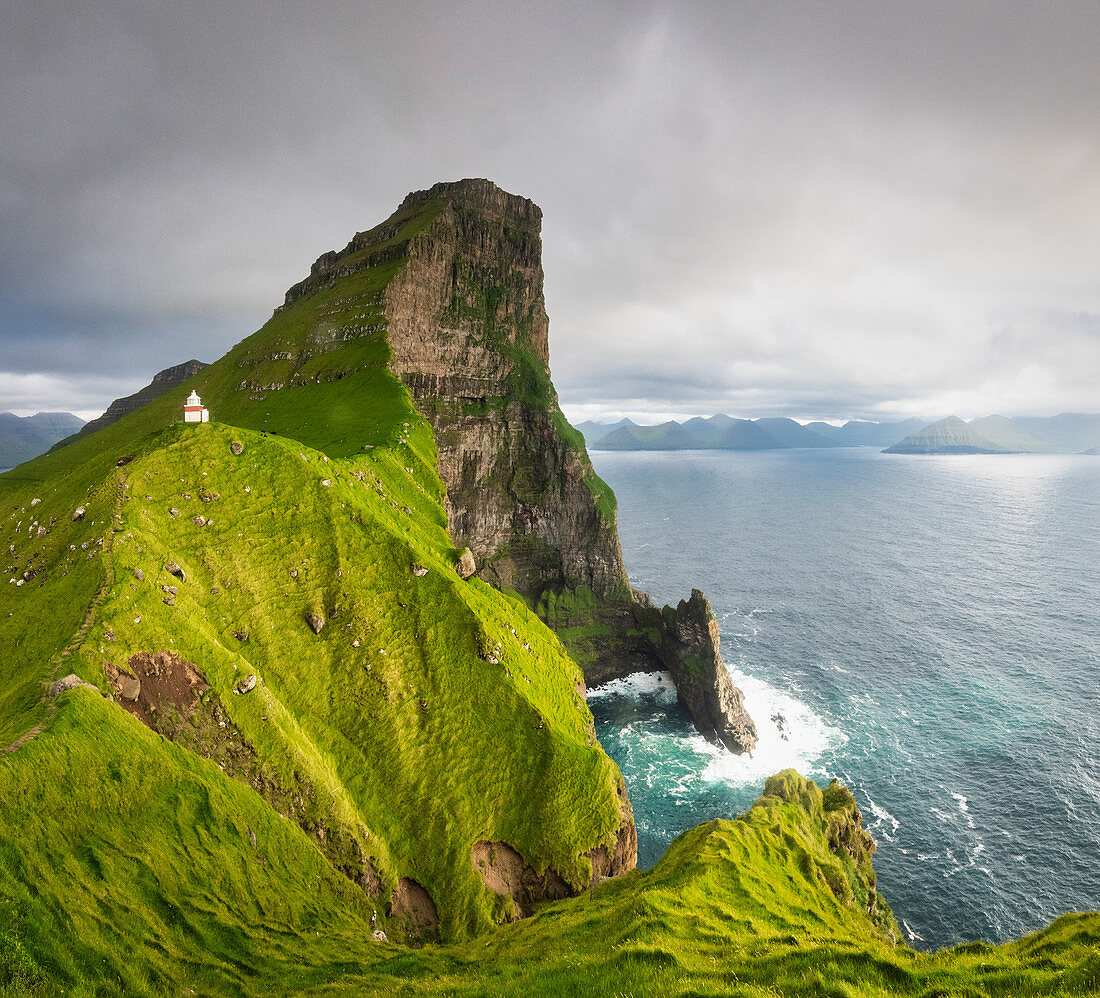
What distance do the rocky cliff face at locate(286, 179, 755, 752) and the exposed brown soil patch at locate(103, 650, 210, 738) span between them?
61.2 metres

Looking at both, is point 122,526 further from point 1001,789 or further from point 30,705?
point 1001,789

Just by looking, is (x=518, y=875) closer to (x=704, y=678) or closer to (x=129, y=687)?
(x=129, y=687)

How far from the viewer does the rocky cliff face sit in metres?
88.3

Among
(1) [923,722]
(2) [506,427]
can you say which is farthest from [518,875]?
(2) [506,427]

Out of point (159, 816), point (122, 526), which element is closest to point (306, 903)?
point (159, 816)

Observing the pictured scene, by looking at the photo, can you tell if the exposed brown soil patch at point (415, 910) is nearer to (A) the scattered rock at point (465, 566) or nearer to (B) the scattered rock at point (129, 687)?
(B) the scattered rock at point (129, 687)

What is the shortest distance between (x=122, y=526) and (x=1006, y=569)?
190 meters

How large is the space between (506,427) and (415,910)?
257 ft

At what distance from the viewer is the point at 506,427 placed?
9638cm

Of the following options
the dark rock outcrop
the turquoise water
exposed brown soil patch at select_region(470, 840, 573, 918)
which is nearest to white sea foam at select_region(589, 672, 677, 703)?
the turquoise water

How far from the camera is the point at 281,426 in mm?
67375

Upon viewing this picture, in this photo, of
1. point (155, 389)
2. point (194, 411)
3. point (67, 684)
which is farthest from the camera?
point (155, 389)

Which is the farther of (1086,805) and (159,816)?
A: (1086,805)

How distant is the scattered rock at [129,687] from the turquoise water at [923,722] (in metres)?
55.0
